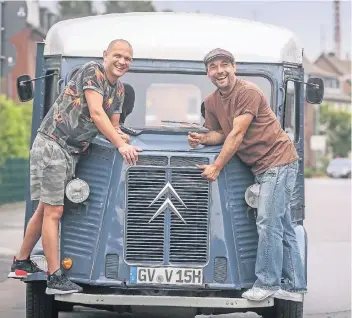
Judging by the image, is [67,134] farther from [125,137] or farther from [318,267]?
[318,267]

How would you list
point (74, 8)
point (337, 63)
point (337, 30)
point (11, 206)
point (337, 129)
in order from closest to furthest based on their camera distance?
1. point (11, 206)
2. point (74, 8)
3. point (337, 129)
4. point (337, 63)
5. point (337, 30)

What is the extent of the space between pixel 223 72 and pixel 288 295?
5.59 ft

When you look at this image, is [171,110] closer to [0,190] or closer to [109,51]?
[109,51]

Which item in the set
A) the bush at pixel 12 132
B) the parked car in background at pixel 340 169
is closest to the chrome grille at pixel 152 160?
the bush at pixel 12 132

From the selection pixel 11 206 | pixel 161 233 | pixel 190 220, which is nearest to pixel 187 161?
pixel 190 220

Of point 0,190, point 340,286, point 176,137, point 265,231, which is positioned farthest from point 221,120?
point 0,190

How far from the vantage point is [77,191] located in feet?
26.6

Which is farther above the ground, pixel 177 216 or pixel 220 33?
pixel 220 33

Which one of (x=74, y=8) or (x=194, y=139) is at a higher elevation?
(x=74, y=8)

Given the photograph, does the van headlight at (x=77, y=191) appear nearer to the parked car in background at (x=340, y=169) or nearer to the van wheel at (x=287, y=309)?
the van wheel at (x=287, y=309)

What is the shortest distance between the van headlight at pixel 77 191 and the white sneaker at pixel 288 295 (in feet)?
5.14

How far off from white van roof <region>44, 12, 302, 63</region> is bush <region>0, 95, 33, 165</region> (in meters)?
19.6

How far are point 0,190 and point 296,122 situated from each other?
775 inches

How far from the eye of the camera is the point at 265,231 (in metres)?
8.02
